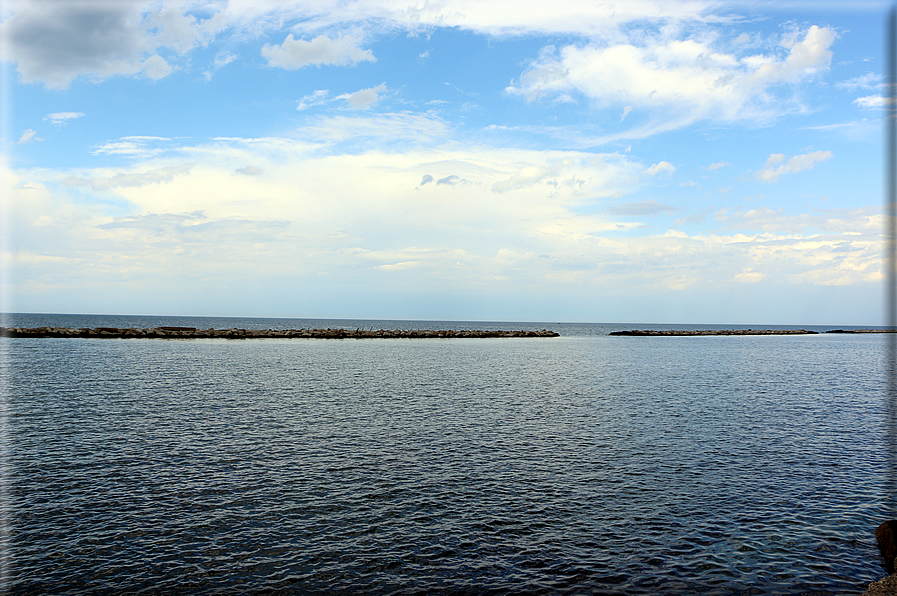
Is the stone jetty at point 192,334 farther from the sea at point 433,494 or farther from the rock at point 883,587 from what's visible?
the rock at point 883,587

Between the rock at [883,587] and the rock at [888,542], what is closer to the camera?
the rock at [883,587]

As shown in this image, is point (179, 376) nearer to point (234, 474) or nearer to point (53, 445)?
point (53, 445)

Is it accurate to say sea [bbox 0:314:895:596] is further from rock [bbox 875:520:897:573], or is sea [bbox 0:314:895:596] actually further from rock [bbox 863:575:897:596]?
rock [bbox 863:575:897:596]

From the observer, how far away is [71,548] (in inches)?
515

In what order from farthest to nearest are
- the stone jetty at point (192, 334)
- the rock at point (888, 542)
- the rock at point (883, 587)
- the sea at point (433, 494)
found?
the stone jetty at point (192, 334)
the rock at point (888, 542)
the sea at point (433, 494)
the rock at point (883, 587)

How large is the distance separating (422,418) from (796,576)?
19.4m

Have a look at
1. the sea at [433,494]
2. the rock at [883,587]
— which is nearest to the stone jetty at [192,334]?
the sea at [433,494]

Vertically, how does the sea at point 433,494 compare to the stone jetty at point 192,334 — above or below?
below

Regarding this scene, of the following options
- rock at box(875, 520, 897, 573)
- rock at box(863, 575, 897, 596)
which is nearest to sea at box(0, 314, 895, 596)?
rock at box(875, 520, 897, 573)

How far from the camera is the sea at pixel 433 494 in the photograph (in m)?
12.2

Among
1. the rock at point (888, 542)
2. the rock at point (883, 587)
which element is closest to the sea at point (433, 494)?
the rock at point (888, 542)

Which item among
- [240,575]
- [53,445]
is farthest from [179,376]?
[240,575]

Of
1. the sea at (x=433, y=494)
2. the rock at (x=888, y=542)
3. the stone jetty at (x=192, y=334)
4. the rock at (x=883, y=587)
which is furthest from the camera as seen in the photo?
the stone jetty at (x=192, y=334)

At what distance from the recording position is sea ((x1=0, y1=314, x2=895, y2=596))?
39.9 ft
